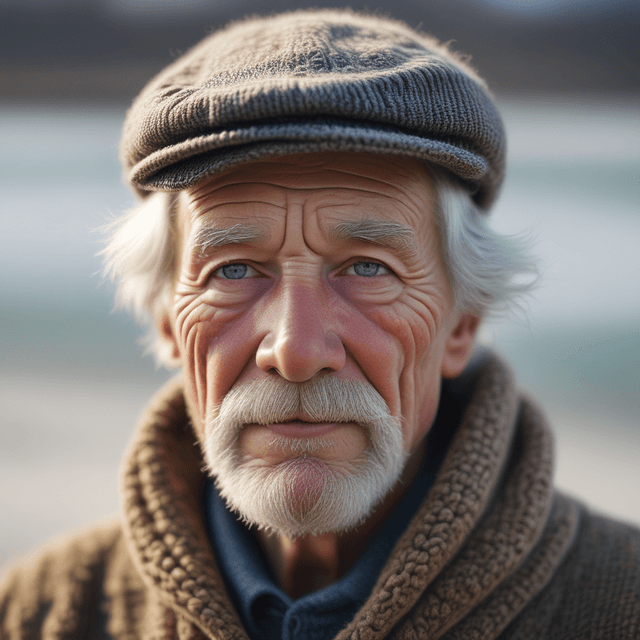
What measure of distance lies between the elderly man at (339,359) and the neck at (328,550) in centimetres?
1

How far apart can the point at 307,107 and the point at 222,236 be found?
39 cm

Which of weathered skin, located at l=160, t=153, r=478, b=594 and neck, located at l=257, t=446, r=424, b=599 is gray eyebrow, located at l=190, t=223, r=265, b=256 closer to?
weathered skin, located at l=160, t=153, r=478, b=594

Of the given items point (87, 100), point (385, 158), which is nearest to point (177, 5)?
point (87, 100)

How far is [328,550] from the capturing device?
1576mm

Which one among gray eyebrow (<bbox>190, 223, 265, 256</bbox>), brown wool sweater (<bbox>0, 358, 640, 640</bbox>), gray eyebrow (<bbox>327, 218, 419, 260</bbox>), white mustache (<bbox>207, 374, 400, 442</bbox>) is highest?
gray eyebrow (<bbox>327, 218, 419, 260</bbox>)

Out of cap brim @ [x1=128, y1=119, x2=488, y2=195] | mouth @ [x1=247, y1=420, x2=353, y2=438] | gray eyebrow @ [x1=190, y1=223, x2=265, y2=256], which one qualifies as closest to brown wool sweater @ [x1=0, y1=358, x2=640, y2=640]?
mouth @ [x1=247, y1=420, x2=353, y2=438]

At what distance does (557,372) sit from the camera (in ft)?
15.4

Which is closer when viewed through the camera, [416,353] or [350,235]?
[350,235]

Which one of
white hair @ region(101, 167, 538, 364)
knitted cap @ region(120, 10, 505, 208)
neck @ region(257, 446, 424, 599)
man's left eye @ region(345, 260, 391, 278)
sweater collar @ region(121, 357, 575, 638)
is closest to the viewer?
knitted cap @ region(120, 10, 505, 208)

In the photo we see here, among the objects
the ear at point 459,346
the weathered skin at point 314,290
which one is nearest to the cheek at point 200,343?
the weathered skin at point 314,290

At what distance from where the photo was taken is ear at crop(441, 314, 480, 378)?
1.56m

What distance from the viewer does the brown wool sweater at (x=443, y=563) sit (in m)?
1.24

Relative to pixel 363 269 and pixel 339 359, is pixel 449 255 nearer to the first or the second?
pixel 363 269

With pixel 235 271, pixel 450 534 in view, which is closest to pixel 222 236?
pixel 235 271
